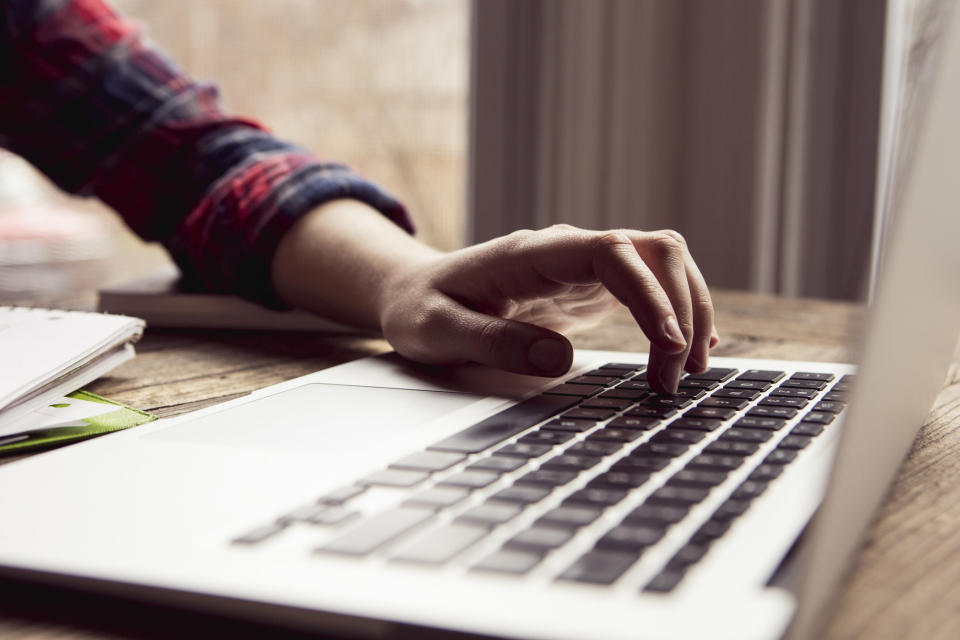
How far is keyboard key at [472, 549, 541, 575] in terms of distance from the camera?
0.85 feet

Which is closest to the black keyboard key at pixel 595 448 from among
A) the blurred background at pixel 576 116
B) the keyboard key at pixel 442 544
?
the keyboard key at pixel 442 544

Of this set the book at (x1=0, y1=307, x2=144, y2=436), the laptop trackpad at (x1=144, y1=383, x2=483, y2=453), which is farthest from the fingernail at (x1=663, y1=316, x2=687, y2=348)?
the book at (x1=0, y1=307, x2=144, y2=436)

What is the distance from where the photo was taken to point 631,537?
0.90 feet

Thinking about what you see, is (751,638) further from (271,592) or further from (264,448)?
(264,448)

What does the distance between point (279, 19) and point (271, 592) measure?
1805mm

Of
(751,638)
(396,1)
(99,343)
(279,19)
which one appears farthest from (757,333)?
(279,19)

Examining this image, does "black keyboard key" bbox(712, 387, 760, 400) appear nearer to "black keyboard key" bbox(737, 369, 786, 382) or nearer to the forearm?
"black keyboard key" bbox(737, 369, 786, 382)

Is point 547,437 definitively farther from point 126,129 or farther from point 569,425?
point 126,129

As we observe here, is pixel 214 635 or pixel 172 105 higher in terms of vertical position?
pixel 172 105

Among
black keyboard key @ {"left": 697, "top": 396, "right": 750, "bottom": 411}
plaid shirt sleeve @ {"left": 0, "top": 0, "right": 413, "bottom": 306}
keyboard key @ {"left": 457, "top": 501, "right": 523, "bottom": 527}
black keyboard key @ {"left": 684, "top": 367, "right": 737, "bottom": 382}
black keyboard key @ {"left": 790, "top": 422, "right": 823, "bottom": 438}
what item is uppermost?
plaid shirt sleeve @ {"left": 0, "top": 0, "right": 413, "bottom": 306}

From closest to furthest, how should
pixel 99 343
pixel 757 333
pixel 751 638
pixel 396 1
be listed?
pixel 751 638 < pixel 99 343 < pixel 757 333 < pixel 396 1

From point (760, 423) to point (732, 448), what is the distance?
0.20 feet

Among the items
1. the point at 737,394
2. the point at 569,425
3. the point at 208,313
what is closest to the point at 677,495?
the point at 569,425

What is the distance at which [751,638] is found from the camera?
0.23 meters
